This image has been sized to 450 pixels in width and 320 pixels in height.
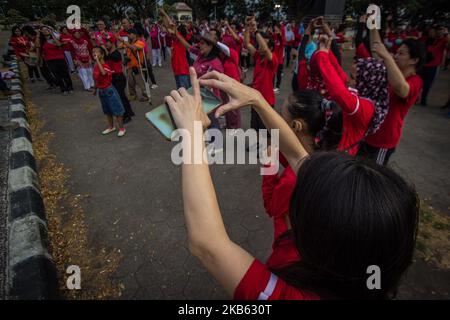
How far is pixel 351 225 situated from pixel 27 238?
306 cm

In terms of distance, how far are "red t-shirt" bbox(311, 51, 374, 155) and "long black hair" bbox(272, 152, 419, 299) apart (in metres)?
1.22

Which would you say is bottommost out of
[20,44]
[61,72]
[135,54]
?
[61,72]

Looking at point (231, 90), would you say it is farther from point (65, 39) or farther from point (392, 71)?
point (65, 39)

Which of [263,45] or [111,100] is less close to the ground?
[263,45]

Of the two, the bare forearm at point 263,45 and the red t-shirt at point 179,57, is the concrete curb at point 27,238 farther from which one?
the bare forearm at point 263,45

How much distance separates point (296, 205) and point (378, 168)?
260 mm

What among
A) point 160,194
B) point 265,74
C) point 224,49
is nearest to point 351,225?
point 160,194

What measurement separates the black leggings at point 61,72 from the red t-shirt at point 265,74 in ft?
22.7

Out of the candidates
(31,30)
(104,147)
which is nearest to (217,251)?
(104,147)

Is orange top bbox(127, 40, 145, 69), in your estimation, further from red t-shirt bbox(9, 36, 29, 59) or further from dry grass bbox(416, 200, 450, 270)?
dry grass bbox(416, 200, 450, 270)

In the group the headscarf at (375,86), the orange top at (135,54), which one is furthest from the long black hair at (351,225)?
the orange top at (135,54)

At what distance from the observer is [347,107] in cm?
181

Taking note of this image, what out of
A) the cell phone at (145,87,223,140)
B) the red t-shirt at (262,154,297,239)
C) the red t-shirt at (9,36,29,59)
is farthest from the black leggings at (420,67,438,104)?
the red t-shirt at (9,36,29,59)

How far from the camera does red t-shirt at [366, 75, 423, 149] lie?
95.1 inches
